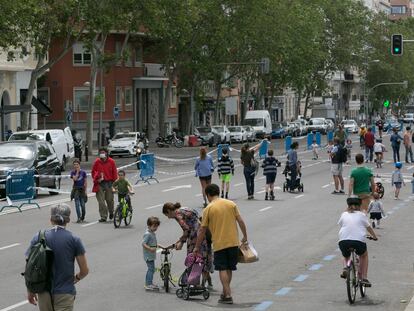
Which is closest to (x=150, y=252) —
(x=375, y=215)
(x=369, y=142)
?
(x=375, y=215)

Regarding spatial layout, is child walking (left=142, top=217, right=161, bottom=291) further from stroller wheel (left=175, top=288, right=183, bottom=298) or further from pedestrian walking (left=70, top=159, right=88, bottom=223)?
pedestrian walking (left=70, top=159, right=88, bottom=223)

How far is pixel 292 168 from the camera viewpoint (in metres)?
34.6

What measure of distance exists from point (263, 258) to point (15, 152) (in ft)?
50.4

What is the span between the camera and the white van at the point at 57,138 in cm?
4413

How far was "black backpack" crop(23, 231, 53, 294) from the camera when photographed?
1001 cm

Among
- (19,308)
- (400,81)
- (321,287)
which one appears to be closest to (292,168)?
(321,287)

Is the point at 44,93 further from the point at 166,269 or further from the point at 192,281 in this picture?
the point at 192,281

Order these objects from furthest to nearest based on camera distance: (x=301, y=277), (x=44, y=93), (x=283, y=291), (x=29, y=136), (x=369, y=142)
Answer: (x=44, y=93)
(x=369, y=142)
(x=29, y=136)
(x=301, y=277)
(x=283, y=291)

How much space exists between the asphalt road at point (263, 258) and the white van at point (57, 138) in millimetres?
11142

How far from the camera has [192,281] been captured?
14688mm

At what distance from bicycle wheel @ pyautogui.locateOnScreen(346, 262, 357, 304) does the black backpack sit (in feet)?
17.3

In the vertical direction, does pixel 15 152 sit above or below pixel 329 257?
above

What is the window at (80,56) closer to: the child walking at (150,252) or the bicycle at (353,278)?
the child walking at (150,252)

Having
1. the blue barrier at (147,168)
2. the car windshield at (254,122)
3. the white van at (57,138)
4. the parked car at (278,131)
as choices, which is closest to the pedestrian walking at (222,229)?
the blue barrier at (147,168)
